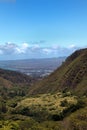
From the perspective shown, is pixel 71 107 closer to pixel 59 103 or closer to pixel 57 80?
pixel 59 103

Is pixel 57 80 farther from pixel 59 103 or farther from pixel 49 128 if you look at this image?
pixel 49 128

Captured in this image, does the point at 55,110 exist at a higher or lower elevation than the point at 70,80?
lower

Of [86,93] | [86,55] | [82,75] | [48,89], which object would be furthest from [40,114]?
[86,55]

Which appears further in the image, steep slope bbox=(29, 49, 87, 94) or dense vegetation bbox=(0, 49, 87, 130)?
steep slope bbox=(29, 49, 87, 94)

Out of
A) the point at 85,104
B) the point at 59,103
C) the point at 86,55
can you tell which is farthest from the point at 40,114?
the point at 86,55

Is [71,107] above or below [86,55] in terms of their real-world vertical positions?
below

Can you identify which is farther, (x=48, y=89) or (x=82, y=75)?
(x=48, y=89)

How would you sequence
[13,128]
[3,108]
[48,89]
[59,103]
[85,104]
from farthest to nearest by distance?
[48,89] → [3,108] → [59,103] → [85,104] → [13,128]

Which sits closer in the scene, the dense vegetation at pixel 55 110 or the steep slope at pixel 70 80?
the dense vegetation at pixel 55 110

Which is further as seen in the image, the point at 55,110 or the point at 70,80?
the point at 70,80

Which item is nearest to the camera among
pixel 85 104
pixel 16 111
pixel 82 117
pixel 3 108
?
pixel 82 117
